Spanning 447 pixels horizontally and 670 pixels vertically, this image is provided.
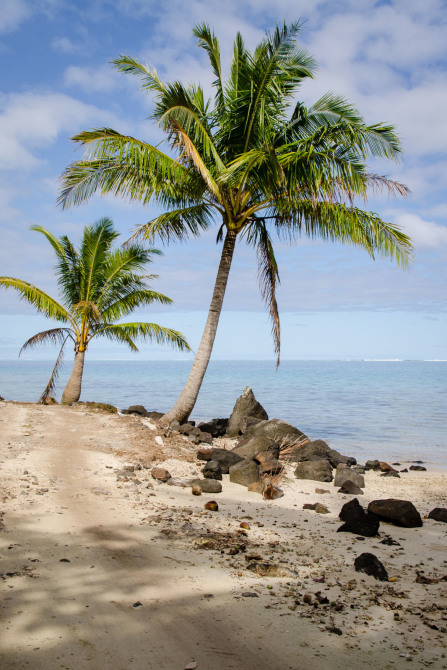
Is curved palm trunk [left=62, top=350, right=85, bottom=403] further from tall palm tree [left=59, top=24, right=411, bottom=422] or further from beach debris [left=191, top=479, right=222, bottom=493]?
beach debris [left=191, top=479, right=222, bottom=493]

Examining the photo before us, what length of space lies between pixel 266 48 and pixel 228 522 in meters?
10.4

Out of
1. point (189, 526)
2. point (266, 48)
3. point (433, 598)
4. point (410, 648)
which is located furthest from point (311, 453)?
point (266, 48)

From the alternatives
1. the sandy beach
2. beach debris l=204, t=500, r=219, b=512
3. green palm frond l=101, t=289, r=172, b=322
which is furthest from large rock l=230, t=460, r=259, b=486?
green palm frond l=101, t=289, r=172, b=322

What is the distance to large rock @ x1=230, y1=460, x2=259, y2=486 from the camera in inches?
294

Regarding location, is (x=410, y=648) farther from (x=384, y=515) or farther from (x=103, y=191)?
(x=103, y=191)

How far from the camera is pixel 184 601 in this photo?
3430 mm

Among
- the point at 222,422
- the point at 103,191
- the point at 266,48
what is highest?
the point at 266,48

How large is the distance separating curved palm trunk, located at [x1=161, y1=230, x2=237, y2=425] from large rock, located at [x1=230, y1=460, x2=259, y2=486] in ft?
13.7

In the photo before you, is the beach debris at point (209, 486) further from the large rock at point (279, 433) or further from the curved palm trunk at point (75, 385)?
the curved palm trunk at point (75, 385)

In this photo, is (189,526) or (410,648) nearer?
(410,648)

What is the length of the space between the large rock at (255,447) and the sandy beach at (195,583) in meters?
2.40

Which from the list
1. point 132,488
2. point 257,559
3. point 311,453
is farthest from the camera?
point 311,453

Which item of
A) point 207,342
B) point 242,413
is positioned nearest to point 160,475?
point 207,342

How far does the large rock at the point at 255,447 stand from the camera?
31.0ft
